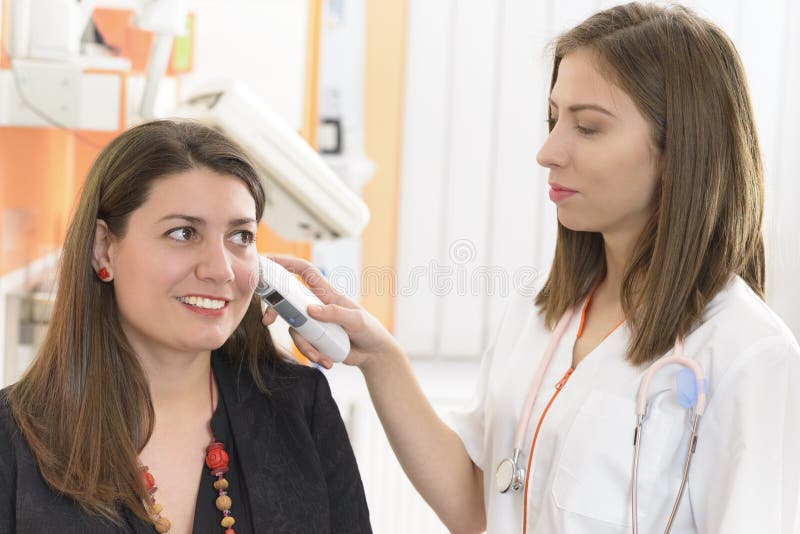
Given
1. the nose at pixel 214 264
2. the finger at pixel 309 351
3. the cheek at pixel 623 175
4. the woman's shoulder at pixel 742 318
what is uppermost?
the cheek at pixel 623 175

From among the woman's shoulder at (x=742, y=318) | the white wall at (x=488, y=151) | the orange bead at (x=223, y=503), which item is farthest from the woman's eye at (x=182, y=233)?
the white wall at (x=488, y=151)

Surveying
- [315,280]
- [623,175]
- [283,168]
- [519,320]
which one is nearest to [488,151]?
[283,168]

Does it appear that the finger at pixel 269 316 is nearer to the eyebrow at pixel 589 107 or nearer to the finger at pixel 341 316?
the finger at pixel 341 316

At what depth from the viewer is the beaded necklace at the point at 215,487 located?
1213 mm

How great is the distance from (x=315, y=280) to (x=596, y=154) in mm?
456

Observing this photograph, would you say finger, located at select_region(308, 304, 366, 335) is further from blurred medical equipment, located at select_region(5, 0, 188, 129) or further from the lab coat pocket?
blurred medical equipment, located at select_region(5, 0, 188, 129)

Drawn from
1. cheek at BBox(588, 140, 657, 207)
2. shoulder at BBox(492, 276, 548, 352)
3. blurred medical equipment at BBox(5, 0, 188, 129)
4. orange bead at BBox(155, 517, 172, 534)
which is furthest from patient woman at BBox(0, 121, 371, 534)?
blurred medical equipment at BBox(5, 0, 188, 129)

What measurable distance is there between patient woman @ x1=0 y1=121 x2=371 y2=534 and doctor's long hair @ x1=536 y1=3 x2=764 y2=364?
511 millimetres

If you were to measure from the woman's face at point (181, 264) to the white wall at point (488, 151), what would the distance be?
1338 mm

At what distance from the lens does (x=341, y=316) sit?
4.61ft

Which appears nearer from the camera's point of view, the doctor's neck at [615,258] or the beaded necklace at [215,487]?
the beaded necklace at [215,487]

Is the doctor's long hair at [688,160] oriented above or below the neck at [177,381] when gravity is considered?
above

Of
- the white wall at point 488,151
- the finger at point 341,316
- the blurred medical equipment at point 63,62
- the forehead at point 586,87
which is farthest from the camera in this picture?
the white wall at point 488,151

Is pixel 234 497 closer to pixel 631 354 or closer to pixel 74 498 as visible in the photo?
pixel 74 498
